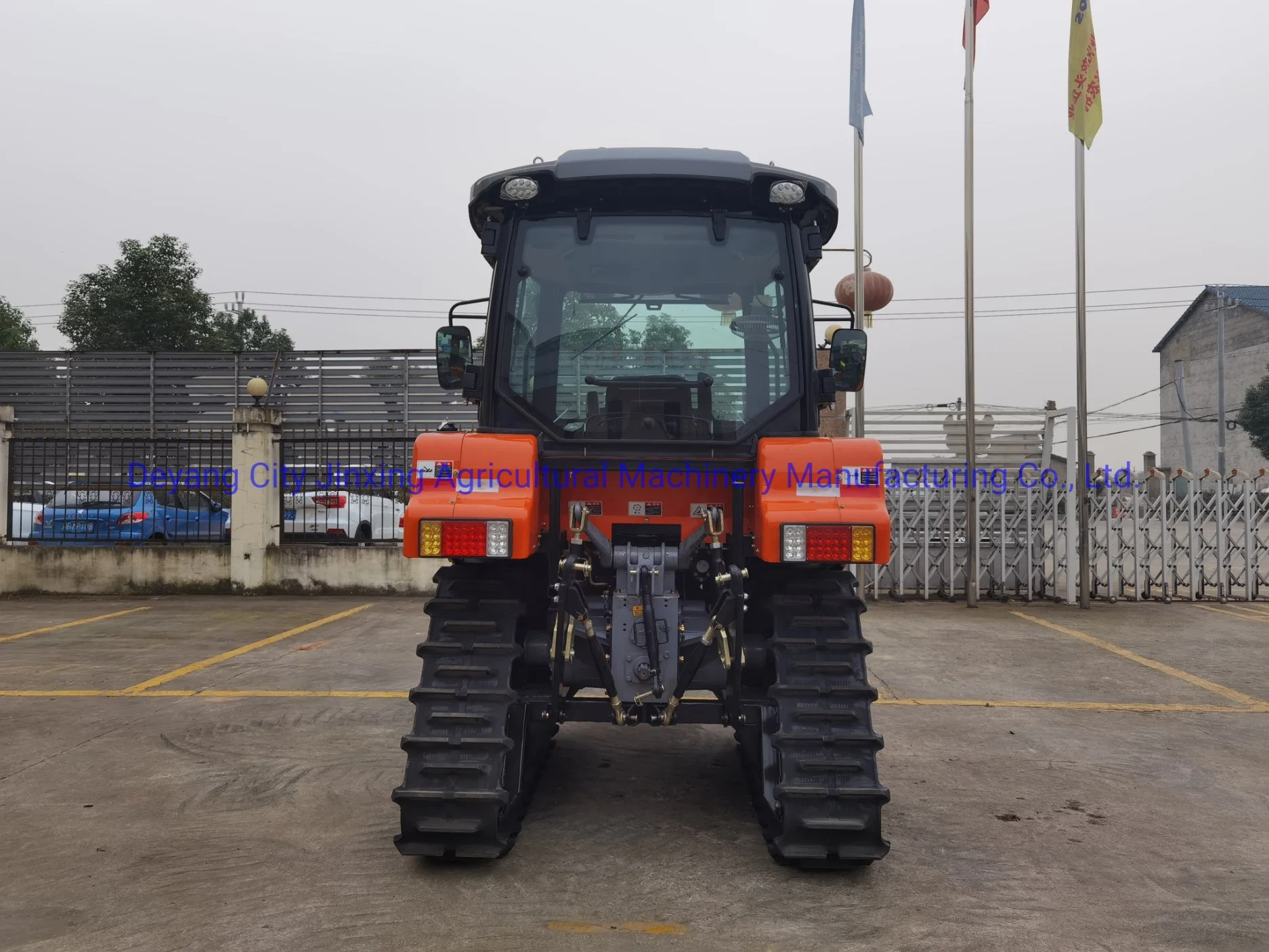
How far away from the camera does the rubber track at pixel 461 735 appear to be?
11.7 feet

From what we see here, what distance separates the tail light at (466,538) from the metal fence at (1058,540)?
928 cm

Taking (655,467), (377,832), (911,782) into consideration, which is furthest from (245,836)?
(911,782)

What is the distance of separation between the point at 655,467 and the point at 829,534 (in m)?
0.85

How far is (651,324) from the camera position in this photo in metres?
4.16

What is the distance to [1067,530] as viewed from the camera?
11.8 m

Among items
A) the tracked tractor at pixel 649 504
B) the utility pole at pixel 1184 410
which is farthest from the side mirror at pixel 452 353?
the utility pole at pixel 1184 410

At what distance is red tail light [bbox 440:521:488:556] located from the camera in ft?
11.9

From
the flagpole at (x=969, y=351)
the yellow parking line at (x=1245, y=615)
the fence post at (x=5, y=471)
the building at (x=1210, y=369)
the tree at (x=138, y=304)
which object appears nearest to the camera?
the yellow parking line at (x=1245, y=615)

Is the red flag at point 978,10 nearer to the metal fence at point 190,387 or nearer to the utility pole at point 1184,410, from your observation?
the metal fence at point 190,387

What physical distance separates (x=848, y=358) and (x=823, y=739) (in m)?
1.82

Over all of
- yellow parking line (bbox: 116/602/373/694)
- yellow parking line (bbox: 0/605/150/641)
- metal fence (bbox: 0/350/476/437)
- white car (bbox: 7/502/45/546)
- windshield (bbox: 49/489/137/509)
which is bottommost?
yellow parking line (bbox: 116/602/373/694)

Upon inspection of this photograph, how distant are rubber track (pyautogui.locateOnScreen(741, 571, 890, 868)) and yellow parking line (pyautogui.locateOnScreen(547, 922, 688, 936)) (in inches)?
23.8

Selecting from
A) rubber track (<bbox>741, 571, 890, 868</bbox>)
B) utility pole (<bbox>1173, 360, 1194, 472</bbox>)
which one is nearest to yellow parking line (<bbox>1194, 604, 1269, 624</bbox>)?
rubber track (<bbox>741, 571, 890, 868</bbox>)

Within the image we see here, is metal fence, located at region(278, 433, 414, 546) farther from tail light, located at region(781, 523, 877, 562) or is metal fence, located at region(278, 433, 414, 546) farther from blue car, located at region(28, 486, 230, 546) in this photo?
tail light, located at region(781, 523, 877, 562)
